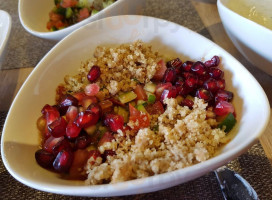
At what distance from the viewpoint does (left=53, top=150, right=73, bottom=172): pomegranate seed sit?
0.84m

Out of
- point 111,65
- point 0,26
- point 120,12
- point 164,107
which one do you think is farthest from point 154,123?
point 0,26

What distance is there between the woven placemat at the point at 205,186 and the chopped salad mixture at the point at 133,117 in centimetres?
15

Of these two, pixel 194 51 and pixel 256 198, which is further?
pixel 194 51

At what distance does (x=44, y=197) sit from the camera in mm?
943

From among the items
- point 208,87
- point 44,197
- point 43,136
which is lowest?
point 44,197

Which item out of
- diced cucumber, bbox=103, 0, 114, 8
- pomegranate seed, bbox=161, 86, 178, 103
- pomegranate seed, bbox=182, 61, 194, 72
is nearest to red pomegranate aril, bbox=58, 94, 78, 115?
pomegranate seed, bbox=161, 86, 178, 103

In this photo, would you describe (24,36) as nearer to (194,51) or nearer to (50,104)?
(50,104)

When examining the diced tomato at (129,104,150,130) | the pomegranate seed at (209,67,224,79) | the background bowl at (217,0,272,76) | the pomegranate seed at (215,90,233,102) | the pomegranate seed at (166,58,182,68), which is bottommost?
the diced tomato at (129,104,150,130)

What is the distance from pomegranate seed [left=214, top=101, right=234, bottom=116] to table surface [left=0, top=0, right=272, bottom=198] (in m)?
0.23

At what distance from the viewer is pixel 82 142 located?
2.97ft

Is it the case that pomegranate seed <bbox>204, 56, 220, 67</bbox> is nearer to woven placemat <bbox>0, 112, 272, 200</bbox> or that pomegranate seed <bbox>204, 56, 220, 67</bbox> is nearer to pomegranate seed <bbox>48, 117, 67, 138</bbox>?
woven placemat <bbox>0, 112, 272, 200</bbox>

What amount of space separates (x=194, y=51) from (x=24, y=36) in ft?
3.34

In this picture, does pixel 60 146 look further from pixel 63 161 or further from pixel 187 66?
pixel 187 66

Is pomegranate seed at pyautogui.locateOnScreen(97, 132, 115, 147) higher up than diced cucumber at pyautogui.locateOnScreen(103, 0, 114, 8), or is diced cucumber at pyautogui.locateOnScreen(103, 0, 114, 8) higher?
diced cucumber at pyautogui.locateOnScreen(103, 0, 114, 8)
